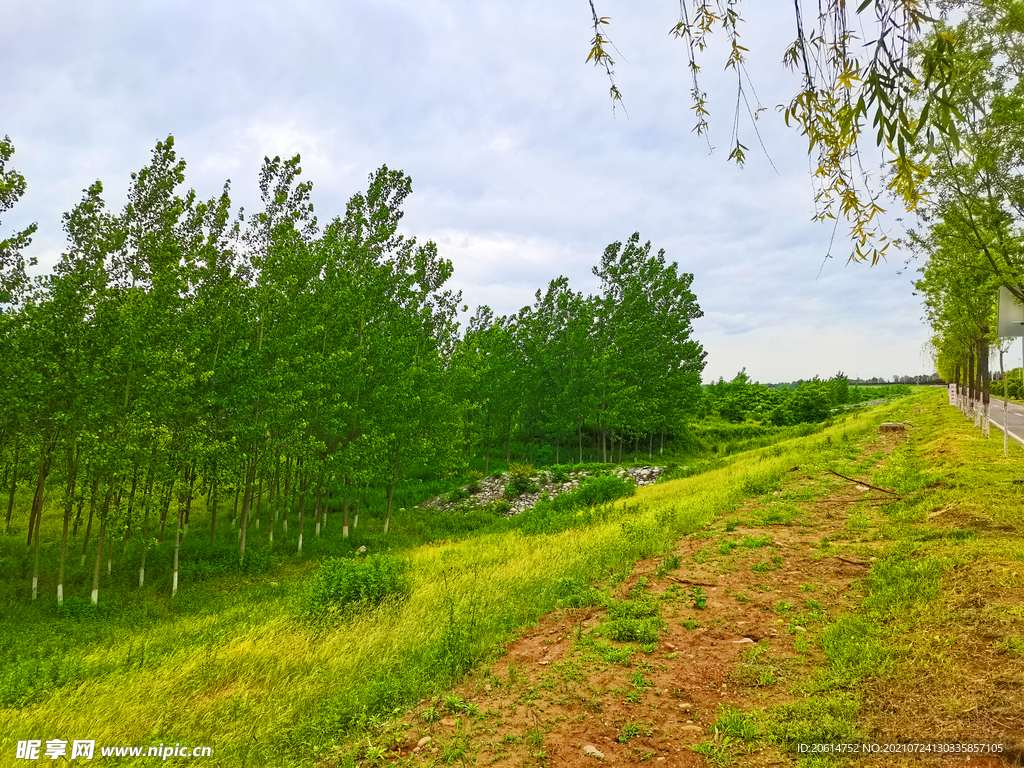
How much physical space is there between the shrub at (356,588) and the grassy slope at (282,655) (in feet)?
1.67

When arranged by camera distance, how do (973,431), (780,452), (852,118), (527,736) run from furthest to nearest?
(780,452) → (973,431) → (527,736) → (852,118)

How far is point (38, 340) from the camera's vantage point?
44.7 ft

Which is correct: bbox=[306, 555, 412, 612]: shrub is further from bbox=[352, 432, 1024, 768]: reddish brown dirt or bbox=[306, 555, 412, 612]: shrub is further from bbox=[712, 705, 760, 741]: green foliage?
bbox=[712, 705, 760, 741]: green foliage

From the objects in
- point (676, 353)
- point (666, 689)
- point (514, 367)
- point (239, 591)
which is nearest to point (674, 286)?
point (676, 353)

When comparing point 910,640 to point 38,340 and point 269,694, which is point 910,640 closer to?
point 269,694

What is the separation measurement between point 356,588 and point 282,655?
284cm

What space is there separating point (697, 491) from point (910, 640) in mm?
12580

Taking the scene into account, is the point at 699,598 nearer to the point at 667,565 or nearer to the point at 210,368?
the point at 667,565

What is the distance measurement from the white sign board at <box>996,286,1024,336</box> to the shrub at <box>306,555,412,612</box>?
49.4 feet

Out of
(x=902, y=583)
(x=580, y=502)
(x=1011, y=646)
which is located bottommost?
(x=580, y=502)

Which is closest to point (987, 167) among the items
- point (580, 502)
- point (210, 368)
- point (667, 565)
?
point (667, 565)

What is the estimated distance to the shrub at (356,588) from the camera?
30.6 ft

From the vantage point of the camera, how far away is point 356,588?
31.8 ft

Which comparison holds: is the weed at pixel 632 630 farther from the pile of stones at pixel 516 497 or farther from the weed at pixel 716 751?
the pile of stones at pixel 516 497
